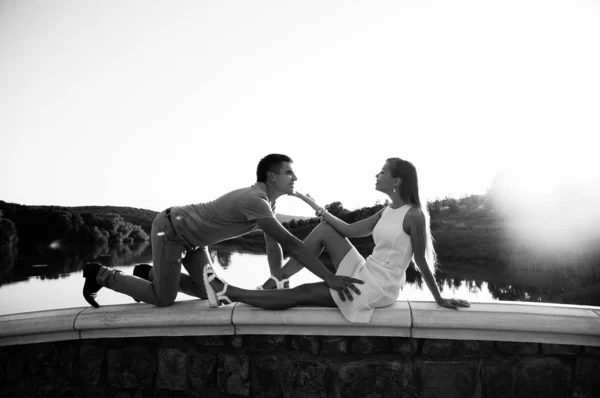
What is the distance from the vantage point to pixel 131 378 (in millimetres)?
2455

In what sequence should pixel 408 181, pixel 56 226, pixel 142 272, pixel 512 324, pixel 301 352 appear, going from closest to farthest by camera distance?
pixel 512 324, pixel 301 352, pixel 408 181, pixel 142 272, pixel 56 226

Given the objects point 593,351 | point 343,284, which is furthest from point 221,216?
point 593,351

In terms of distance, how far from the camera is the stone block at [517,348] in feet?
7.04

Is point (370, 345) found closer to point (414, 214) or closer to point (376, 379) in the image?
point (376, 379)

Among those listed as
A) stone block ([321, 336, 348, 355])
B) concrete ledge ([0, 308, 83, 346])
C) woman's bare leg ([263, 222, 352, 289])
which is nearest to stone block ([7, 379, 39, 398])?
concrete ledge ([0, 308, 83, 346])

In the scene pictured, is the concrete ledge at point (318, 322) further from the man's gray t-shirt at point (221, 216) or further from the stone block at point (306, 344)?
the man's gray t-shirt at point (221, 216)

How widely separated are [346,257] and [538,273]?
26.2m

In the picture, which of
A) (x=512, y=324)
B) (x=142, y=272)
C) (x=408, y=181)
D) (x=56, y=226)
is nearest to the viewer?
(x=512, y=324)

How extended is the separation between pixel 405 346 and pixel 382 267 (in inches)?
18.3

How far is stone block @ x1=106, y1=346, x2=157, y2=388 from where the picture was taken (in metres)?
2.45

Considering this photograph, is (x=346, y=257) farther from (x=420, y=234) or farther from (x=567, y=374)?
(x=567, y=374)

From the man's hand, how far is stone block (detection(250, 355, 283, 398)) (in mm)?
518

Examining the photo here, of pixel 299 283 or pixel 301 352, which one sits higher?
pixel 301 352

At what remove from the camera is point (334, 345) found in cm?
228
